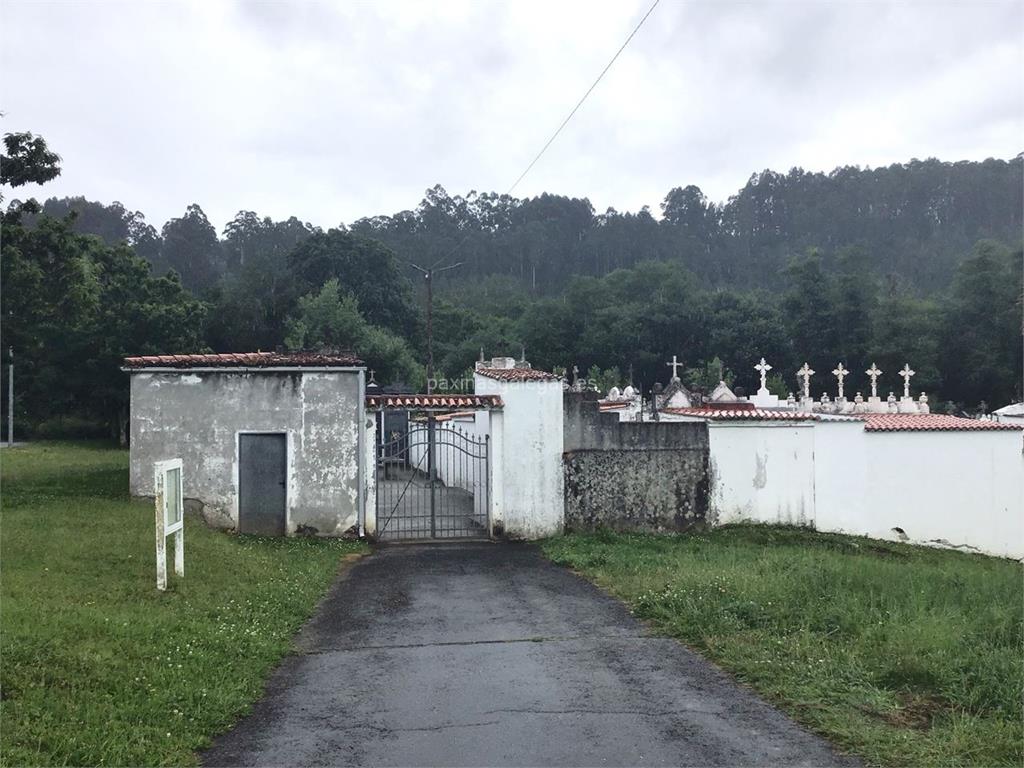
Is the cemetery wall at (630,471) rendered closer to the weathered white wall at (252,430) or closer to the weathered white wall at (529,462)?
the weathered white wall at (529,462)

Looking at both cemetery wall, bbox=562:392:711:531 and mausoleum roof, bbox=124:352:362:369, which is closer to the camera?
mausoleum roof, bbox=124:352:362:369

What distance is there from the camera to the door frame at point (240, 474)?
1616 cm

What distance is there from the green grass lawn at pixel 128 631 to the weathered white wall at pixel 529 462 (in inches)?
141

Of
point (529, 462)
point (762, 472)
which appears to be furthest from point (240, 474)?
point (762, 472)

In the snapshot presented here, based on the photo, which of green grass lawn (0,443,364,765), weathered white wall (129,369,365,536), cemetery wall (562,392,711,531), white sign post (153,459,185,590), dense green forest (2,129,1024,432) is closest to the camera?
green grass lawn (0,443,364,765)

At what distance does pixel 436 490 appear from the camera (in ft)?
80.1

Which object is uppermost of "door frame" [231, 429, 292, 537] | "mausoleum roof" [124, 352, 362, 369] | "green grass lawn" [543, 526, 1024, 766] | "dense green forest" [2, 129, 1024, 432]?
"dense green forest" [2, 129, 1024, 432]

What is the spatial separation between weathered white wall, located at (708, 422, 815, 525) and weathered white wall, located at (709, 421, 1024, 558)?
0.06ft

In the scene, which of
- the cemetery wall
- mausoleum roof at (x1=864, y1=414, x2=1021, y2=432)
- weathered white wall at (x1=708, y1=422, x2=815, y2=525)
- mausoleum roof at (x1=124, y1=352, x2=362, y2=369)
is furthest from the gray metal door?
mausoleum roof at (x1=864, y1=414, x2=1021, y2=432)

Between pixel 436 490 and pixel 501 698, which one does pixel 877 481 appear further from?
pixel 501 698

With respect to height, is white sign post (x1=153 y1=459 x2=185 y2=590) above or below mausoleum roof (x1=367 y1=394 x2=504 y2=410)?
below

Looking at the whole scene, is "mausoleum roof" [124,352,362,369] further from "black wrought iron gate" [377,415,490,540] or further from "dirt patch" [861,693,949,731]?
"dirt patch" [861,693,949,731]

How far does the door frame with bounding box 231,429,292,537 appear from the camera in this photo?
16.2m

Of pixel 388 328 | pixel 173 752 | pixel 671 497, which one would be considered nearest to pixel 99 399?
pixel 388 328
